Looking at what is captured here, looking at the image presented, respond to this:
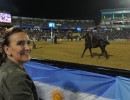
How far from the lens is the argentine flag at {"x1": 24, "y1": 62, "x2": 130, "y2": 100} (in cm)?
428

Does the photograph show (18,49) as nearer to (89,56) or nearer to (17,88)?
(17,88)

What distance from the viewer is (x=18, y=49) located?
2.17 m

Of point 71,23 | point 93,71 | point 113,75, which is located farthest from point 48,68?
point 71,23

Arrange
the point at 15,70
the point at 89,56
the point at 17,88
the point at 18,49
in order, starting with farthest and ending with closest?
the point at 89,56, the point at 18,49, the point at 15,70, the point at 17,88

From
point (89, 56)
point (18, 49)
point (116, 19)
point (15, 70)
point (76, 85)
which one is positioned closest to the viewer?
point (15, 70)

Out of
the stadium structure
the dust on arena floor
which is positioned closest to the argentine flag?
the dust on arena floor

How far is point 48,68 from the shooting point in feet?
18.5

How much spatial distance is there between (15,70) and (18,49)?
21 cm

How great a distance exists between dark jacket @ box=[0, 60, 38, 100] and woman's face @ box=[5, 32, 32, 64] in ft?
0.43

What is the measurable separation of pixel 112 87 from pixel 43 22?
9809 cm

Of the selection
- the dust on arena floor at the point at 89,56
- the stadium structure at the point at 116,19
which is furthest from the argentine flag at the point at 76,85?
the stadium structure at the point at 116,19

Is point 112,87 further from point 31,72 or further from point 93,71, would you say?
point 31,72

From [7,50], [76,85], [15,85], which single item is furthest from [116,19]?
[15,85]

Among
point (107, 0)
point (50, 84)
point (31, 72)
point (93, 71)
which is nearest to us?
point (93, 71)
